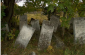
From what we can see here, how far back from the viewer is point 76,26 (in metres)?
3.99

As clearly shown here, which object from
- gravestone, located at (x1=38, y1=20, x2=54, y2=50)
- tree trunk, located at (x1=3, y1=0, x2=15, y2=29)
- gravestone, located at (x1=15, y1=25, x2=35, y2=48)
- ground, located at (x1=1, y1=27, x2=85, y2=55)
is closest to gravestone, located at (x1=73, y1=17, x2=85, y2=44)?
ground, located at (x1=1, y1=27, x2=85, y2=55)

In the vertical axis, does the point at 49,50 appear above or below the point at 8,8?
below

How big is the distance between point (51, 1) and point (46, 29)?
1278mm

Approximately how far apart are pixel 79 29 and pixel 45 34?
147cm

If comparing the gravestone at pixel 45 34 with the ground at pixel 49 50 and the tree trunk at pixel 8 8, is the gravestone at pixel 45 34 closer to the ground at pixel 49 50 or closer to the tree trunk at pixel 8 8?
the ground at pixel 49 50

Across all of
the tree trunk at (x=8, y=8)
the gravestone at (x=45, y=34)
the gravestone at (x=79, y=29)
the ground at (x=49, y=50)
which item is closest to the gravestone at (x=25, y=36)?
the ground at (x=49, y=50)

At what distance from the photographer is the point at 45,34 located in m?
3.70

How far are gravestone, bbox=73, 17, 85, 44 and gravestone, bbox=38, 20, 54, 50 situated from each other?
3.53 ft

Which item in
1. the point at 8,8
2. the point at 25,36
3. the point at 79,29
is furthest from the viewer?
the point at 8,8

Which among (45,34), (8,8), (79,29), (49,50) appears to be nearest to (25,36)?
(45,34)

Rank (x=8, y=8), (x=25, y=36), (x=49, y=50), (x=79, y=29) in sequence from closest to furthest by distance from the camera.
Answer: (x=49, y=50) → (x=25, y=36) → (x=79, y=29) → (x=8, y=8)

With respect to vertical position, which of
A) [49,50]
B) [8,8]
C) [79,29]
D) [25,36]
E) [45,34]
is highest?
[8,8]

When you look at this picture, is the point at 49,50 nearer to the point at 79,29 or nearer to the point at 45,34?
the point at 45,34

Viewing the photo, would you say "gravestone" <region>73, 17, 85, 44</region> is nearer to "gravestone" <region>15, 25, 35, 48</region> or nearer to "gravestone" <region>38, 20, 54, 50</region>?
"gravestone" <region>38, 20, 54, 50</region>
